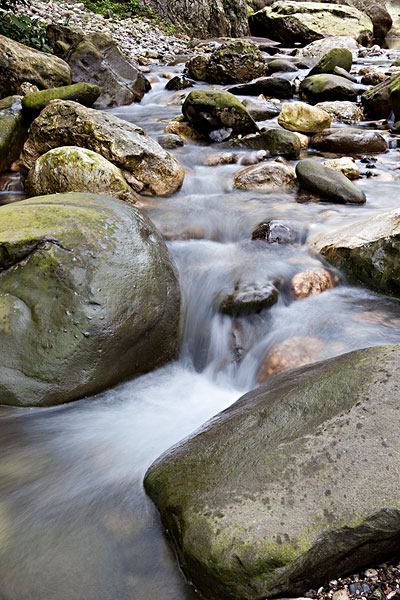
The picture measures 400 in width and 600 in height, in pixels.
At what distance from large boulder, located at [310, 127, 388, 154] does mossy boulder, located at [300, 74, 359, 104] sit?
142 inches

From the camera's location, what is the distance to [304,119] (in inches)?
356

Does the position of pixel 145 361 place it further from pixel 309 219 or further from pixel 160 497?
pixel 309 219

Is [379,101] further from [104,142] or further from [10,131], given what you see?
[10,131]

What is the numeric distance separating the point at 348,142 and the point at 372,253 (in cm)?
529

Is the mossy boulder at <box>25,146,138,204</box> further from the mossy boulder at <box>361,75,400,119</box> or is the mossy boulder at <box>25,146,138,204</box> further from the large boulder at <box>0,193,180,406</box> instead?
the mossy boulder at <box>361,75,400,119</box>

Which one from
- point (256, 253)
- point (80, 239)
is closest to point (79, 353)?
point (80, 239)

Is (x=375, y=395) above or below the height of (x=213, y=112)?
below

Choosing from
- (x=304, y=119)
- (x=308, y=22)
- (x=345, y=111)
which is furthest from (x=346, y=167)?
(x=308, y=22)

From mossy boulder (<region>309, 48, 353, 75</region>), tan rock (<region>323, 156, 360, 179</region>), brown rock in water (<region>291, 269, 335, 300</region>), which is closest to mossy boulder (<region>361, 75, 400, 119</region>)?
mossy boulder (<region>309, 48, 353, 75</region>)

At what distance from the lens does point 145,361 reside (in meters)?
3.29

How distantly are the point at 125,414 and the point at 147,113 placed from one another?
9317 millimetres

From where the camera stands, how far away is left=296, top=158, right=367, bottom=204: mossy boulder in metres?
6.04

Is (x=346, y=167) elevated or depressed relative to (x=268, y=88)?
depressed

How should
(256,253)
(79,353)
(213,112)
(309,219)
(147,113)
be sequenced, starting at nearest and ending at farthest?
1. (79,353)
2. (256,253)
3. (309,219)
4. (213,112)
5. (147,113)
